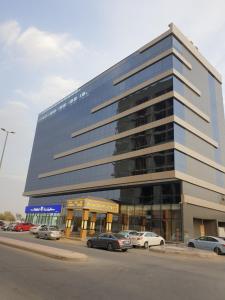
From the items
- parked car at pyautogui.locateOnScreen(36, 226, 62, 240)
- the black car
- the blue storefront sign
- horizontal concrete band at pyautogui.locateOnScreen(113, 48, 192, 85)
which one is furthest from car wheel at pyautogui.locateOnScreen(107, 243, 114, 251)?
the blue storefront sign

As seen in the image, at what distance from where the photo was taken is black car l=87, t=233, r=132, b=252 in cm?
2227

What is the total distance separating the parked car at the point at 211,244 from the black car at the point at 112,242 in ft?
24.7

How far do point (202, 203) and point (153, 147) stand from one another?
35.6 ft

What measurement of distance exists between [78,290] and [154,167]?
3192 centimetres

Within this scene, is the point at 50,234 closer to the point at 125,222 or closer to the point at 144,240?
the point at 144,240

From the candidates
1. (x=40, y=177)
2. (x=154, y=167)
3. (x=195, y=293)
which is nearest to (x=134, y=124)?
(x=154, y=167)

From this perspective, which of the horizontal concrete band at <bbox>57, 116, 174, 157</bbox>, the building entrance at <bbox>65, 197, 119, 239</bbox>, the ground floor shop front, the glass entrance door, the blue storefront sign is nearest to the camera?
the ground floor shop front

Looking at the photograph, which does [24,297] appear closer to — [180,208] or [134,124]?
[180,208]

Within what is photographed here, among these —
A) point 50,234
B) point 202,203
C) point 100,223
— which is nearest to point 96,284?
point 50,234

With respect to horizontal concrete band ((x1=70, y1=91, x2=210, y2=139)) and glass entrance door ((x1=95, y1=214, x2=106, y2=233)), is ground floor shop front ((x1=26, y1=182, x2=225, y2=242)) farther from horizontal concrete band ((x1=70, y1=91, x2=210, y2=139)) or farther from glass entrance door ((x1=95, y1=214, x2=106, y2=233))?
horizontal concrete band ((x1=70, y1=91, x2=210, y2=139))

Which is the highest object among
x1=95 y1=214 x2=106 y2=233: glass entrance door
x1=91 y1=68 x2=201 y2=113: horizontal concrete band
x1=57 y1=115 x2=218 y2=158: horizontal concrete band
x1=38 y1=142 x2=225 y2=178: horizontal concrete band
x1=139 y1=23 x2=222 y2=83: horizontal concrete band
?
x1=139 y1=23 x2=222 y2=83: horizontal concrete band

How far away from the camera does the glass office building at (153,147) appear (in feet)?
124

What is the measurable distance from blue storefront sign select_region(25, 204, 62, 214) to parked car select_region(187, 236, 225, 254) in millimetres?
36789

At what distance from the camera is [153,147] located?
39.8 meters
